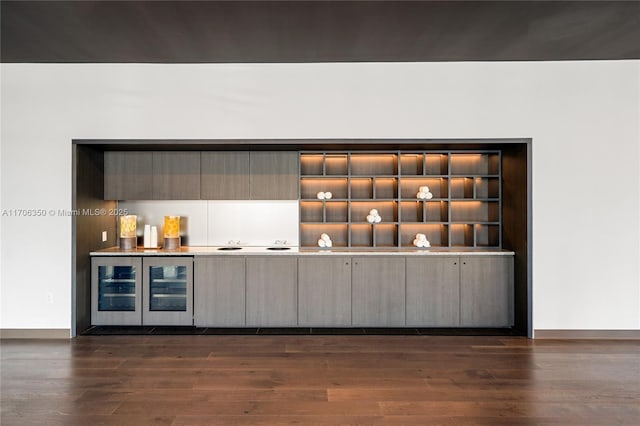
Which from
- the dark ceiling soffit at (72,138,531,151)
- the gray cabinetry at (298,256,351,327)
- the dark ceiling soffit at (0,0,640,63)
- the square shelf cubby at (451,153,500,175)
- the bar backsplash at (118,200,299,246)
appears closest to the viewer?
the dark ceiling soffit at (0,0,640,63)

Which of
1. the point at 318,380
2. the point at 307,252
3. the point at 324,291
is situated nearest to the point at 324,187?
the point at 307,252

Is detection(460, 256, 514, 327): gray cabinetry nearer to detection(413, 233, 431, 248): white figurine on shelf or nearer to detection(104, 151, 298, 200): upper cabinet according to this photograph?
detection(413, 233, 431, 248): white figurine on shelf

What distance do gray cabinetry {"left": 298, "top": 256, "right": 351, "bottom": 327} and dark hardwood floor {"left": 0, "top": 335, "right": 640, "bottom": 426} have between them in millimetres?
380

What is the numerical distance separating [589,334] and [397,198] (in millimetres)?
2462

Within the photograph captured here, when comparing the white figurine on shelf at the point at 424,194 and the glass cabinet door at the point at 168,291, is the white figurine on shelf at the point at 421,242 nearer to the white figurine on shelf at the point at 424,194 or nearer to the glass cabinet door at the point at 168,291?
the white figurine on shelf at the point at 424,194

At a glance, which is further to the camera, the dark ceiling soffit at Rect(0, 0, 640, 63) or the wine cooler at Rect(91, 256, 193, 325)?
the wine cooler at Rect(91, 256, 193, 325)

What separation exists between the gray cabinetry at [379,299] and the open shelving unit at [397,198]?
0.53 m

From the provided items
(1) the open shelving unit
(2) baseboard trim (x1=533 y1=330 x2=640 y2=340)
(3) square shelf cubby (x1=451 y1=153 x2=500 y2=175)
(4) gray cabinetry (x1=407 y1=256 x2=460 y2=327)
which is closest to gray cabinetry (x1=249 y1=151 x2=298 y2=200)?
(1) the open shelving unit

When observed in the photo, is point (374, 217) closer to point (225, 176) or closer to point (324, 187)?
point (324, 187)

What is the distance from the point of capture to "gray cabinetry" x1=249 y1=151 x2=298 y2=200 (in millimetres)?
5047

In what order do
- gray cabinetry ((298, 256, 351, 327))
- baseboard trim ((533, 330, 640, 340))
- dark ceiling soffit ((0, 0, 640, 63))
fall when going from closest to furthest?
dark ceiling soffit ((0, 0, 640, 63)) → baseboard trim ((533, 330, 640, 340)) → gray cabinetry ((298, 256, 351, 327))

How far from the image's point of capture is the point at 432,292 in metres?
4.69

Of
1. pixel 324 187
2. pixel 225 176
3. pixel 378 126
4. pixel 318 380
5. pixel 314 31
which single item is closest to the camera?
pixel 318 380

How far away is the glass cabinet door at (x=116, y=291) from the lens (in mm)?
4727
